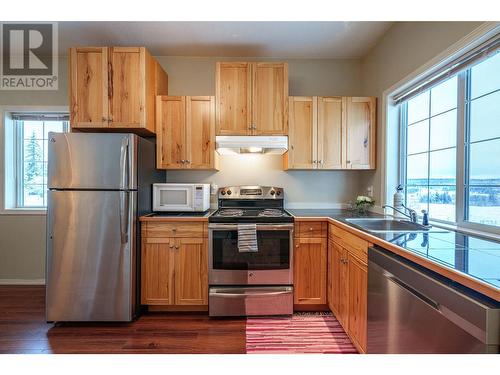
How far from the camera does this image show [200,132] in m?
2.69

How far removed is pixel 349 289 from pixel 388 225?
23.3 inches

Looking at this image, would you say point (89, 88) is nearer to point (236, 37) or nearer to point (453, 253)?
point (236, 37)

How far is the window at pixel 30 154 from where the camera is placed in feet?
10.1

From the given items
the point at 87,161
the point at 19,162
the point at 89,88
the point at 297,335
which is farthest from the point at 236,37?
the point at 19,162

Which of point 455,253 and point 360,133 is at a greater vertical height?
point 360,133

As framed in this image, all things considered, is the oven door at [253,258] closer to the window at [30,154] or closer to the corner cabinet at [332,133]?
A: the corner cabinet at [332,133]

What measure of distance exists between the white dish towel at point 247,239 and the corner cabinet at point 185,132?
80cm

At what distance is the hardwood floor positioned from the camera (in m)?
1.91

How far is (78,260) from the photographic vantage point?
2193mm

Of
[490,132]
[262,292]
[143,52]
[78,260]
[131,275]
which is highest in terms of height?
[143,52]
